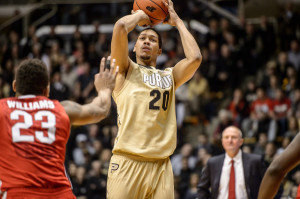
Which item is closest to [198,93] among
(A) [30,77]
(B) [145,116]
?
(B) [145,116]

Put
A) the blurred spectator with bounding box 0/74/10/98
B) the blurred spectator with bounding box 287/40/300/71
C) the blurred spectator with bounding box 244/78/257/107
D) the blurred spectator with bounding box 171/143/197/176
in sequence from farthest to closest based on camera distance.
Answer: the blurred spectator with bounding box 287/40/300/71
the blurred spectator with bounding box 0/74/10/98
the blurred spectator with bounding box 244/78/257/107
the blurred spectator with bounding box 171/143/197/176

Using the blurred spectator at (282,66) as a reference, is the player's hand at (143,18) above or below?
above

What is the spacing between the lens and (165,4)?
20.8 feet

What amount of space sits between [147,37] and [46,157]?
2.48 meters

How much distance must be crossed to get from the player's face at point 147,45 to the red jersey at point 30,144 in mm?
2144

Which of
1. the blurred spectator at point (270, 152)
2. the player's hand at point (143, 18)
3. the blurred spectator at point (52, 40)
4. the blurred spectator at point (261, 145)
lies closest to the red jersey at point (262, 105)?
the blurred spectator at point (261, 145)

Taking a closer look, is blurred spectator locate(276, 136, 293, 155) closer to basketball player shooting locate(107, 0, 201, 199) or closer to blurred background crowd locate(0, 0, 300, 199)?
blurred background crowd locate(0, 0, 300, 199)

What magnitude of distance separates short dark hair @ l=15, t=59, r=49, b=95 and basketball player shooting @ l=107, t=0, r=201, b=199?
5.27 feet

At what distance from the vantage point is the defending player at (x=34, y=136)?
4031 mm

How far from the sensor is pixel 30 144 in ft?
13.3

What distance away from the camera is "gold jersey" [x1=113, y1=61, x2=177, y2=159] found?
5578 mm

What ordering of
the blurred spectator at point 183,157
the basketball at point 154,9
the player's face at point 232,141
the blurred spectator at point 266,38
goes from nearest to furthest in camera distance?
1. the basketball at point 154,9
2. the player's face at point 232,141
3. the blurred spectator at point 183,157
4. the blurred spectator at point 266,38

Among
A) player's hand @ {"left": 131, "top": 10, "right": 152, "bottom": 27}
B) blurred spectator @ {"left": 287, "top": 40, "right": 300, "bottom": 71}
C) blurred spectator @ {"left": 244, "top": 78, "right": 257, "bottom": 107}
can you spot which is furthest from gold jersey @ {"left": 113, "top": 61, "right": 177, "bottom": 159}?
blurred spectator @ {"left": 287, "top": 40, "right": 300, "bottom": 71}

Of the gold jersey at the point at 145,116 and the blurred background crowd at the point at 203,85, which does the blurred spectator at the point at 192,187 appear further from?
the gold jersey at the point at 145,116
